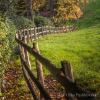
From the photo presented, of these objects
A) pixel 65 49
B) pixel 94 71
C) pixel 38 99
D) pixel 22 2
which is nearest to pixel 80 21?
pixel 22 2

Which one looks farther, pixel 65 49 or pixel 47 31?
pixel 47 31

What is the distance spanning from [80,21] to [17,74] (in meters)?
64.3

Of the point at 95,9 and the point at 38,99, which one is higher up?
the point at 38,99

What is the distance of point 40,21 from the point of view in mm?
46719

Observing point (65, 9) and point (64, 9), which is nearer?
point (64, 9)

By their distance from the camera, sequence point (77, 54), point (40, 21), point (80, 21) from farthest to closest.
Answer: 1. point (80, 21)
2. point (40, 21)
3. point (77, 54)

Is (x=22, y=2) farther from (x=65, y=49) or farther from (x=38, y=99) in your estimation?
(x=38, y=99)

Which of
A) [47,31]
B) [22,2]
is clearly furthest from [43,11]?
[47,31]

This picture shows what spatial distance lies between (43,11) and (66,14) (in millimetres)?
6403

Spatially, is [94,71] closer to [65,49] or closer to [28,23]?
[65,49]

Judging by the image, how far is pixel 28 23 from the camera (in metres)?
37.0

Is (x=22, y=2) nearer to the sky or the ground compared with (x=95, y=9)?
nearer to the sky

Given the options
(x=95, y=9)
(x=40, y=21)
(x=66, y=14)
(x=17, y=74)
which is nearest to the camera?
(x=17, y=74)

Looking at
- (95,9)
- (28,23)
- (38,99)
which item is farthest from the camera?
(95,9)
